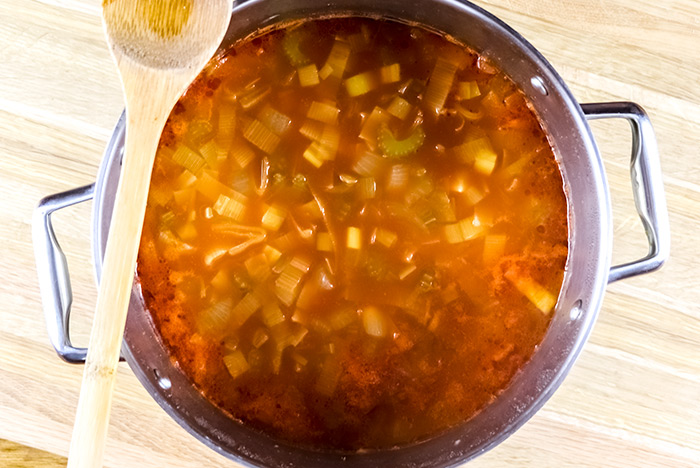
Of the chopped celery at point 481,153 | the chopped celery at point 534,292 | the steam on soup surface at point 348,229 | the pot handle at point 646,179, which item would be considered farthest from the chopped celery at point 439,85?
the chopped celery at point 534,292

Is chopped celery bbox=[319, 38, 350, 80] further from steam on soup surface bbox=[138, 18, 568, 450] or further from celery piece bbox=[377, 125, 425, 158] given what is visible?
celery piece bbox=[377, 125, 425, 158]

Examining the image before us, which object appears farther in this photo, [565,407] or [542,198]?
[565,407]

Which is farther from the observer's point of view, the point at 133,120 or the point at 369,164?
the point at 369,164

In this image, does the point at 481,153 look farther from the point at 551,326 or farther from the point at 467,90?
the point at 551,326

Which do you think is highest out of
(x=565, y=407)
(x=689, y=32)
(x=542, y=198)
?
(x=689, y=32)

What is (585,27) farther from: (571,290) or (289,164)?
(289,164)

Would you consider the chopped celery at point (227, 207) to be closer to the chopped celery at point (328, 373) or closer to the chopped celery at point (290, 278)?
the chopped celery at point (290, 278)

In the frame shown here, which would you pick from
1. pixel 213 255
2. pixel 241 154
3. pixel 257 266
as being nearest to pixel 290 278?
pixel 257 266

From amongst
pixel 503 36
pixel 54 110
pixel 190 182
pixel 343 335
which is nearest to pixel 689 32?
pixel 503 36
